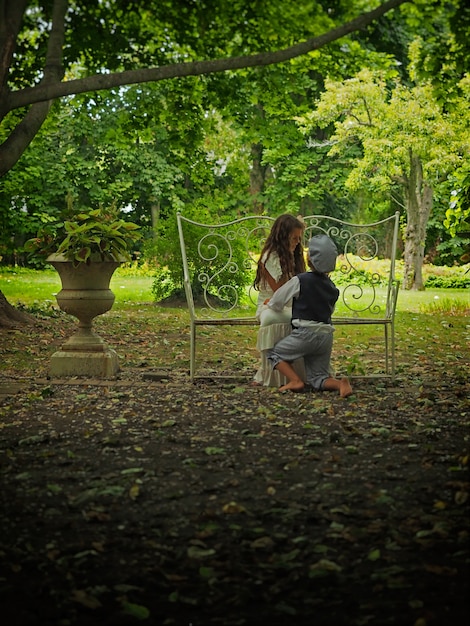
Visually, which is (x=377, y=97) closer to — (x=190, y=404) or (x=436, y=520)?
(x=190, y=404)

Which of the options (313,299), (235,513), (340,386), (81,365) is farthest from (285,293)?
(235,513)

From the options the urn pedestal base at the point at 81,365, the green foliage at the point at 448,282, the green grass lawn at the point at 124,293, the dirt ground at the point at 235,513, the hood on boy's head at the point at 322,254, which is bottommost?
the dirt ground at the point at 235,513

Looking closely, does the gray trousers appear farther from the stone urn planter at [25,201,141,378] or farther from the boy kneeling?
the stone urn planter at [25,201,141,378]

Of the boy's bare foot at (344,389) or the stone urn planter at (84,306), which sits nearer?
the boy's bare foot at (344,389)

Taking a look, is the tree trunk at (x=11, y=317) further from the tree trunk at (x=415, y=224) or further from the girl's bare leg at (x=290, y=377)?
the tree trunk at (x=415, y=224)

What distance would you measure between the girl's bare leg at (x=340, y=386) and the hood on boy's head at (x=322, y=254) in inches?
36.1

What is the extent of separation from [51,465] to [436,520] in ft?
6.97

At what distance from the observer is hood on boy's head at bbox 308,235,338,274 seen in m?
6.98

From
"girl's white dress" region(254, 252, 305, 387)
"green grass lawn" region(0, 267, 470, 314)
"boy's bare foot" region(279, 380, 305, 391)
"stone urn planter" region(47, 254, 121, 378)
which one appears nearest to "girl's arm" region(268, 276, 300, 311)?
"girl's white dress" region(254, 252, 305, 387)

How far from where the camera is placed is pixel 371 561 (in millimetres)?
3270

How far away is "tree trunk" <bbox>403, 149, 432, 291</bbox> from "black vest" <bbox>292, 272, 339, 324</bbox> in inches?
602

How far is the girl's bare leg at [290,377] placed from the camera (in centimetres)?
697

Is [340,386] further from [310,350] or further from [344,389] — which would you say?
[310,350]

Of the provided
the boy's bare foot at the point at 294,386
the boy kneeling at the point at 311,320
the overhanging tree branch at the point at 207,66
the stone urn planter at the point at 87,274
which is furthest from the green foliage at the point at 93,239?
the boy's bare foot at the point at 294,386
